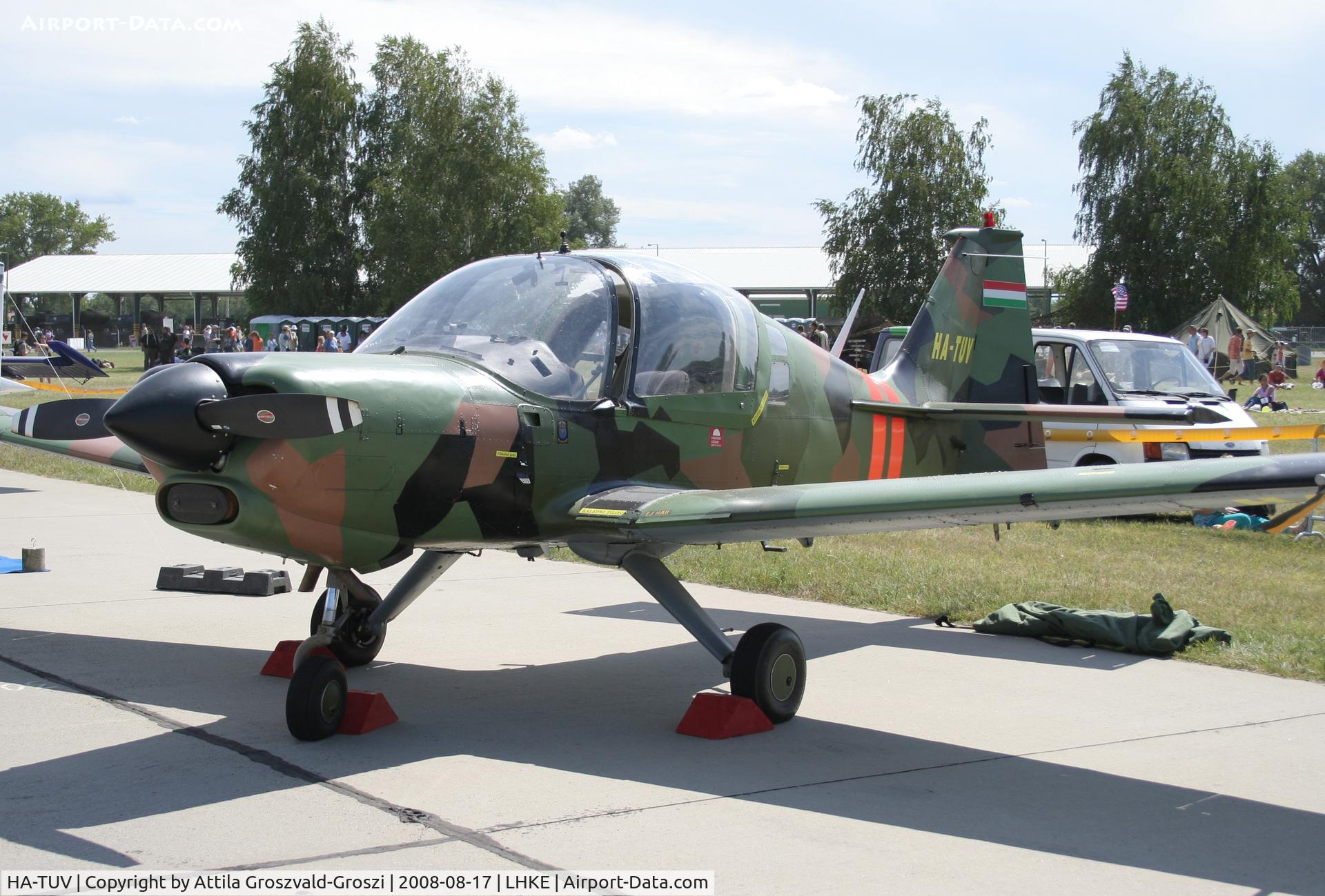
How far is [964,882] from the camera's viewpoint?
13.3 ft

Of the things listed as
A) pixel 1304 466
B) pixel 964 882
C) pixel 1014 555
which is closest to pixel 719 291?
pixel 1304 466

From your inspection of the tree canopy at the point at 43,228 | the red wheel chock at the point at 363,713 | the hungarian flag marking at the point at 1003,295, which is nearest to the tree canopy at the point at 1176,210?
the hungarian flag marking at the point at 1003,295

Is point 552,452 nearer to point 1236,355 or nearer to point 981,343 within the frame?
point 981,343

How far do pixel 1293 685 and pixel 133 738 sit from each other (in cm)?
621

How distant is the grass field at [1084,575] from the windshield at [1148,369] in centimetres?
187

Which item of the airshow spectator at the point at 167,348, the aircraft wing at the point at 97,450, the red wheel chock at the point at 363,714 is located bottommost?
the red wheel chock at the point at 363,714

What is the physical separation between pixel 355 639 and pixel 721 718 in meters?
2.47

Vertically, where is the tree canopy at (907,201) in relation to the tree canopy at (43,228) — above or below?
below

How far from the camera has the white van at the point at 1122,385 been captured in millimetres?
13547

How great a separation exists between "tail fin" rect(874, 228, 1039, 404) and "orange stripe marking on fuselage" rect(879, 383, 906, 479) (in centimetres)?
79

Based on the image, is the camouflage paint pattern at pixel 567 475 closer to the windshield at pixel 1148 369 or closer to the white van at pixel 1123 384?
the white van at pixel 1123 384

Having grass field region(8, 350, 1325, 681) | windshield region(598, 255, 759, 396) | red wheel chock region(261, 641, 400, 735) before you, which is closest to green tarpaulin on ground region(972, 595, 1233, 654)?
grass field region(8, 350, 1325, 681)

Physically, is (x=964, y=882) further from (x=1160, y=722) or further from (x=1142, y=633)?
(x=1142, y=633)

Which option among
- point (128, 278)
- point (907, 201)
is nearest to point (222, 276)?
point (128, 278)
